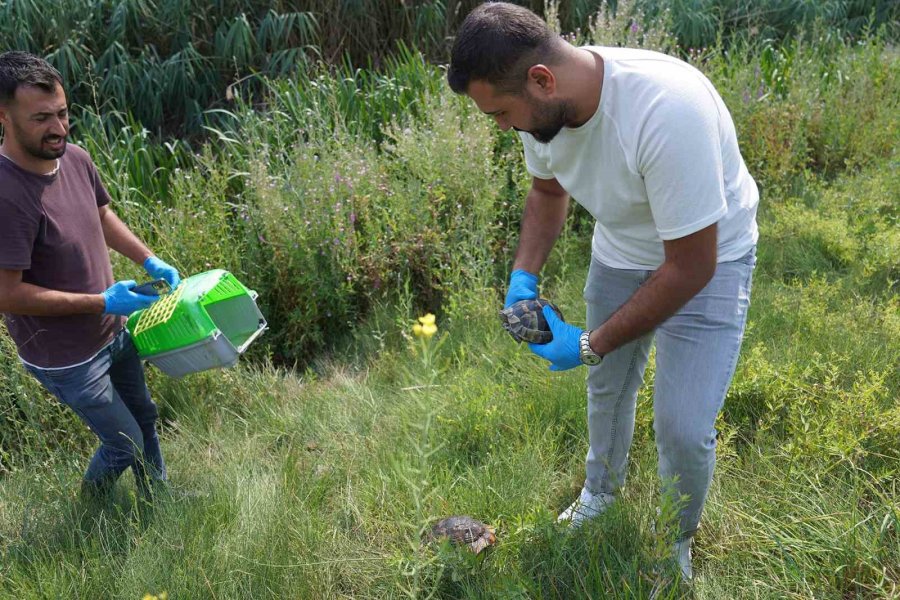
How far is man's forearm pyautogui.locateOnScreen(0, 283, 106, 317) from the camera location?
2156 mm

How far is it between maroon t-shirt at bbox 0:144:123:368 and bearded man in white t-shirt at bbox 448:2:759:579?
1.28m

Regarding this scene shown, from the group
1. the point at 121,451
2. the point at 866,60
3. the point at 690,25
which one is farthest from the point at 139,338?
the point at 690,25

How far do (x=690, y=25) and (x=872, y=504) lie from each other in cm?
643

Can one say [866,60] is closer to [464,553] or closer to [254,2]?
[254,2]

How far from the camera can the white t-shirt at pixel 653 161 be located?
1679mm

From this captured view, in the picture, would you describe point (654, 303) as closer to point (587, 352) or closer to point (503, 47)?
point (587, 352)

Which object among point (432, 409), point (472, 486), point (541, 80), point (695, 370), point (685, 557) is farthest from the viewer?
point (432, 409)

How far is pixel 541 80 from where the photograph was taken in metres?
1.80

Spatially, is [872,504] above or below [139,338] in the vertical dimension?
below

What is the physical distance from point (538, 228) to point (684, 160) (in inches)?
29.9

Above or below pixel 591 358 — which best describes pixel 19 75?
above

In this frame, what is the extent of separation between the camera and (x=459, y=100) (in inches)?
182

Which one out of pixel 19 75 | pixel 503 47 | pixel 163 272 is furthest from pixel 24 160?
pixel 503 47

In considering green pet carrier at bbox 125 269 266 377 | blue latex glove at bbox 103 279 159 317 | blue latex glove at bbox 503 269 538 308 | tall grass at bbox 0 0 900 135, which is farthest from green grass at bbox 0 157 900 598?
tall grass at bbox 0 0 900 135
